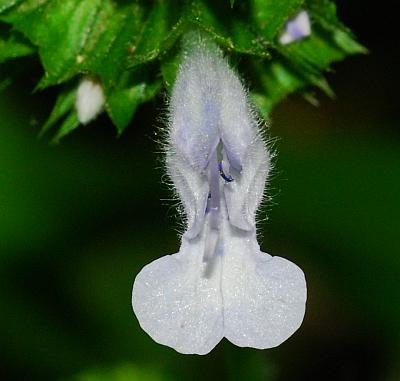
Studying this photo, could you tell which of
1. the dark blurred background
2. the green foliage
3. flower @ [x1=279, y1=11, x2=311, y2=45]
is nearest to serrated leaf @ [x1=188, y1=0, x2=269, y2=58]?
the green foliage

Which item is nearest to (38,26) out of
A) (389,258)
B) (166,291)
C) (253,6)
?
(253,6)

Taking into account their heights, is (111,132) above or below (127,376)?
above

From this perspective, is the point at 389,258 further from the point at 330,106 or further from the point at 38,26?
the point at 38,26

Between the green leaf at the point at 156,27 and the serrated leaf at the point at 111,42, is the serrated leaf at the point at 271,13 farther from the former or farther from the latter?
the serrated leaf at the point at 111,42

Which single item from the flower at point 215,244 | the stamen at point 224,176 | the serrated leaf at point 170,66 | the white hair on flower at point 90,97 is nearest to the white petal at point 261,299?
the flower at point 215,244

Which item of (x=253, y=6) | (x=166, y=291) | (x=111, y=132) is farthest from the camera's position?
(x=111, y=132)

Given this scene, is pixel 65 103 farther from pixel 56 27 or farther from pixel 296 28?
pixel 296 28
